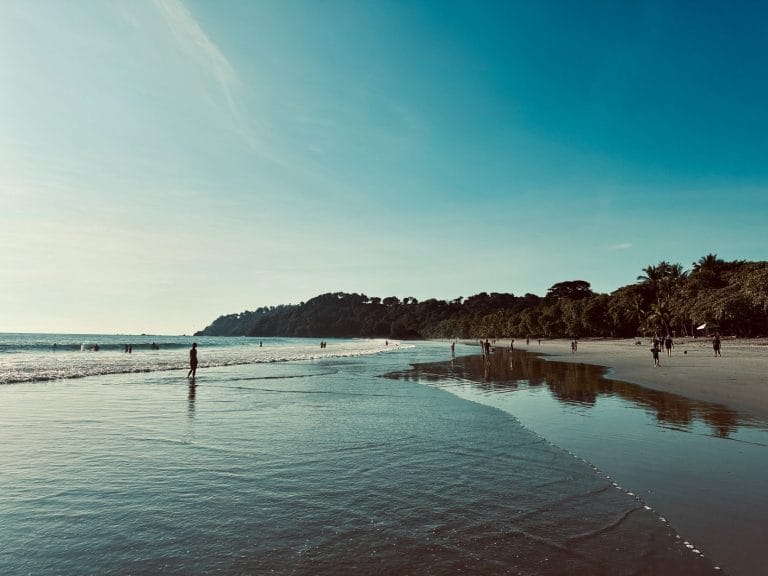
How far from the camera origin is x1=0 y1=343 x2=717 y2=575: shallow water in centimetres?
562

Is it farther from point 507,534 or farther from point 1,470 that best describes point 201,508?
point 1,470

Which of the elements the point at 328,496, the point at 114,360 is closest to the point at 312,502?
the point at 328,496

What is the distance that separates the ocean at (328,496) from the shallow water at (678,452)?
14cm

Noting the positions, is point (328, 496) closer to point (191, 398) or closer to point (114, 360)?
point (191, 398)

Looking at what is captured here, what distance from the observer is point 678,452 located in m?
10.5

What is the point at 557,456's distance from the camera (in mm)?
10492

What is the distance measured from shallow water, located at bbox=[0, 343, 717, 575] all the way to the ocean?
33 mm

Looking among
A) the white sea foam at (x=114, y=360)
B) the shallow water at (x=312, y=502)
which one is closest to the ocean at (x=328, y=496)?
the shallow water at (x=312, y=502)

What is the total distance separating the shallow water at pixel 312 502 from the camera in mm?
5617

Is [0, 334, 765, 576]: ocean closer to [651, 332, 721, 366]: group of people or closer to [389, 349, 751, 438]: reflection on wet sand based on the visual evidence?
[389, 349, 751, 438]: reflection on wet sand

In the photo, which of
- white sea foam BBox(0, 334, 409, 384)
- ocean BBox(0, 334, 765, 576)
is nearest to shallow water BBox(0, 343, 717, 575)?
ocean BBox(0, 334, 765, 576)

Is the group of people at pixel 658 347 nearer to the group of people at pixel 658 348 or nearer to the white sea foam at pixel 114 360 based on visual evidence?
the group of people at pixel 658 348

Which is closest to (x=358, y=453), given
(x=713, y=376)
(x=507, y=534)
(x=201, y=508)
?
(x=201, y=508)

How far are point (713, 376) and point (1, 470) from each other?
102ft
